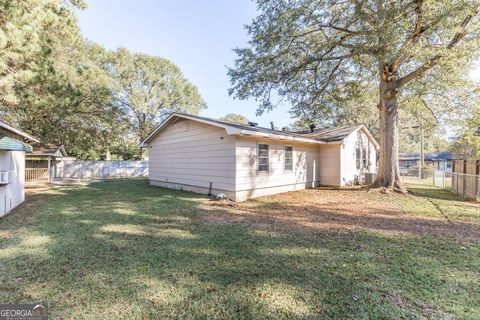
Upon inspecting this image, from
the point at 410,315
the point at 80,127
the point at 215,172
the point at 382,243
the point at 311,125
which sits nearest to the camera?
the point at 410,315

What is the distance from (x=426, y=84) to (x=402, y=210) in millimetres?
6554

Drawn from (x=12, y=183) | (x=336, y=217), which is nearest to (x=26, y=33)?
(x=12, y=183)

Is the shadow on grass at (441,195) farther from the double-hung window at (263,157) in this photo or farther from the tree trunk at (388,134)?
the double-hung window at (263,157)

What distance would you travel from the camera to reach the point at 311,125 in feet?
53.4

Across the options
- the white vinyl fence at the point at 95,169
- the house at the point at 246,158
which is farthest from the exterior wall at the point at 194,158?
the white vinyl fence at the point at 95,169

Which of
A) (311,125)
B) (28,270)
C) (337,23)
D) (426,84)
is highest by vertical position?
(337,23)

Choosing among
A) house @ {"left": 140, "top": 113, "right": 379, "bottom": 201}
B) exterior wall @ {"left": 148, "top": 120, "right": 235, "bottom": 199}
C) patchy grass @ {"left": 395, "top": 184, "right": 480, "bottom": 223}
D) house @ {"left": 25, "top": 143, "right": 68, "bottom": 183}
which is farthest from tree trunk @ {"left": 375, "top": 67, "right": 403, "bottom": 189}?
house @ {"left": 25, "top": 143, "right": 68, "bottom": 183}

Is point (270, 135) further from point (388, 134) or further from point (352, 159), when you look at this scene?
point (352, 159)

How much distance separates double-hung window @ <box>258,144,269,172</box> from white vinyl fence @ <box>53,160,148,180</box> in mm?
17161

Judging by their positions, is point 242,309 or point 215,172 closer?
point 242,309

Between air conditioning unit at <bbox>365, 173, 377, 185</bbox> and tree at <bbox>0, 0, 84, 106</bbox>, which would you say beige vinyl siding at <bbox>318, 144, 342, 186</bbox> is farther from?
tree at <bbox>0, 0, 84, 106</bbox>

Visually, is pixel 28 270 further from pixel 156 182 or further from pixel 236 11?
pixel 236 11

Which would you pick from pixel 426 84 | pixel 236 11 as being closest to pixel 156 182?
pixel 236 11

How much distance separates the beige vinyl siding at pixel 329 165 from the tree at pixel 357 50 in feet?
7.05
